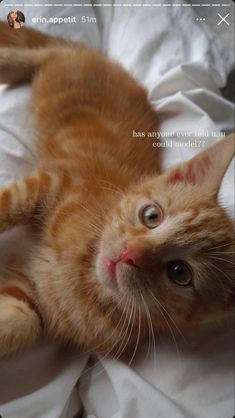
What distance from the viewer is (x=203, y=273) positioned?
712mm

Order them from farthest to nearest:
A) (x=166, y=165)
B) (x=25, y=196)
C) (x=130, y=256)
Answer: (x=166, y=165), (x=25, y=196), (x=130, y=256)

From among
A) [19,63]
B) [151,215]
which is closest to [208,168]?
[151,215]

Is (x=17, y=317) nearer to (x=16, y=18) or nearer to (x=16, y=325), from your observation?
(x=16, y=325)

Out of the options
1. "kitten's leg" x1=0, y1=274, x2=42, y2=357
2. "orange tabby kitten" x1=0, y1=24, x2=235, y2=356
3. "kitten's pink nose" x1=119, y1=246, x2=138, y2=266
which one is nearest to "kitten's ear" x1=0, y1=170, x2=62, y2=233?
"orange tabby kitten" x1=0, y1=24, x2=235, y2=356

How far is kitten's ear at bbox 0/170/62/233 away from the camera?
0.79 metres

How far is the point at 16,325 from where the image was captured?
728mm

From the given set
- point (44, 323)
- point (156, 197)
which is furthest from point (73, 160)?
point (44, 323)

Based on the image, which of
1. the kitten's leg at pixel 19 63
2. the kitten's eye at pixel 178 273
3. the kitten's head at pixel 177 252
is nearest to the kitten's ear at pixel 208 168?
the kitten's head at pixel 177 252

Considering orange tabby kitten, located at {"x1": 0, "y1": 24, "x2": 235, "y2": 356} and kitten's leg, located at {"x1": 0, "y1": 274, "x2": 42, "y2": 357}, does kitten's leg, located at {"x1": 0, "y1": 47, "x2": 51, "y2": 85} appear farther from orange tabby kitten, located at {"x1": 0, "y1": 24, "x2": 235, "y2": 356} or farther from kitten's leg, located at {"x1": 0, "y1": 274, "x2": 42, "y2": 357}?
kitten's leg, located at {"x1": 0, "y1": 274, "x2": 42, "y2": 357}

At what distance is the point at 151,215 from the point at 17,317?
0.96ft

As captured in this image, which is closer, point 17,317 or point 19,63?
point 17,317

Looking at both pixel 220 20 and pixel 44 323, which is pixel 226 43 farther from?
pixel 44 323

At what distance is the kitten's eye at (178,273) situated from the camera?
0.71m

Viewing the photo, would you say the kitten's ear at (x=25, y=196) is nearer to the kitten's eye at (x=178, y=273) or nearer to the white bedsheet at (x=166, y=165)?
the white bedsheet at (x=166, y=165)
